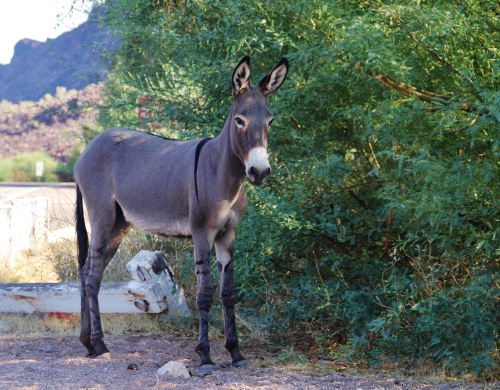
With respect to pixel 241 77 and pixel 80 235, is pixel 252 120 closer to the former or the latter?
pixel 241 77

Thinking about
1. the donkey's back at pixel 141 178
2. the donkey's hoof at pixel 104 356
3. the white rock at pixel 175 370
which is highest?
the donkey's back at pixel 141 178

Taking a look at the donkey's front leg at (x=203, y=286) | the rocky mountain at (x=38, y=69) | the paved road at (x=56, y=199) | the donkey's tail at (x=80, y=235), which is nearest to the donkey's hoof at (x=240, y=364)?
the donkey's front leg at (x=203, y=286)

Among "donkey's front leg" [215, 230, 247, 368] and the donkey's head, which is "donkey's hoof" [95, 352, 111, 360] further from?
the donkey's head

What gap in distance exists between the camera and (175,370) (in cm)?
427

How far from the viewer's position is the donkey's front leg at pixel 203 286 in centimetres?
440

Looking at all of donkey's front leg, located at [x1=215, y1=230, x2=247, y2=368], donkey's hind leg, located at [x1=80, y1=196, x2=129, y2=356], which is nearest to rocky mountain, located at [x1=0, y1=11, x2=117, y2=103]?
donkey's hind leg, located at [x1=80, y1=196, x2=129, y2=356]

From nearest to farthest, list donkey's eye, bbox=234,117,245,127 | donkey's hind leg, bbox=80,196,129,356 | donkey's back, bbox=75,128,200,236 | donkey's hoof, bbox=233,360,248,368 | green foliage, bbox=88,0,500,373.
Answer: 1. donkey's eye, bbox=234,117,245,127
2. green foliage, bbox=88,0,500,373
3. donkey's hoof, bbox=233,360,248,368
4. donkey's back, bbox=75,128,200,236
5. donkey's hind leg, bbox=80,196,129,356

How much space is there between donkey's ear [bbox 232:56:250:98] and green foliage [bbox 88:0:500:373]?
1.08 meters

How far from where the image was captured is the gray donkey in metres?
4.16

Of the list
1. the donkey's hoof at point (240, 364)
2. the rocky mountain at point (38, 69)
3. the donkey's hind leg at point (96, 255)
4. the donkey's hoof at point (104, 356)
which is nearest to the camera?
the donkey's hoof at point (240, 364)

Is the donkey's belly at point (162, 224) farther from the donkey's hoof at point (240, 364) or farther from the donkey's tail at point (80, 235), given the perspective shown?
the donkey's hoof at point (240, 364)

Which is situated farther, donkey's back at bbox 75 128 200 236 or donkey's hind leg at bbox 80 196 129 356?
donkey's hind leg at bbox 80 196 129 356

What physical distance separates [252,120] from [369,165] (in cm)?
267

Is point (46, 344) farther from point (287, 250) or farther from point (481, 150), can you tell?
point (481, 150)
